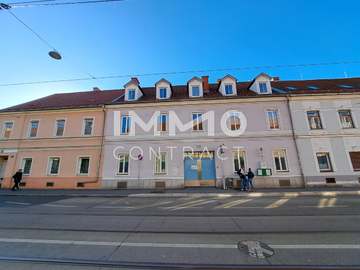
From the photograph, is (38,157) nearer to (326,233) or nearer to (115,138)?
(115,138)

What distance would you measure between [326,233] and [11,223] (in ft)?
32.2

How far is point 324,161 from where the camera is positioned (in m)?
15.6

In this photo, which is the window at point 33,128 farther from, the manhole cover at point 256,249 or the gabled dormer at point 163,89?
the manhole cover at point 256,249

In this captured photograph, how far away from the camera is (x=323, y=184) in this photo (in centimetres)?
1485

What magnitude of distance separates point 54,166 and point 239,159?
56.1ft

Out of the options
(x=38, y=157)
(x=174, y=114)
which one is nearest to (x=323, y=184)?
(x=174, y=114)

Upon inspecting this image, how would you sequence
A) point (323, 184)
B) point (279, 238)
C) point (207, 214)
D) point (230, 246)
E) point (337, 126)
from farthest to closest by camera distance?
1. point (337, 126)
2. point (323, 184)
3. point (207, 214)
4. point (279, 238)
5. point (230, 246)

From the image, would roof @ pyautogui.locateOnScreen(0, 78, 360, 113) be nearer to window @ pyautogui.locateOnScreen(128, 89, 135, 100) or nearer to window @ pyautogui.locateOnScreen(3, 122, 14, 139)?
window @ pyautogui.locateOnScreen(128, 89, 135, 100)

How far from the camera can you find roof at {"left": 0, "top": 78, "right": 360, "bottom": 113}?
17.5 meters

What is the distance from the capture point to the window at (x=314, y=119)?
1631 cm

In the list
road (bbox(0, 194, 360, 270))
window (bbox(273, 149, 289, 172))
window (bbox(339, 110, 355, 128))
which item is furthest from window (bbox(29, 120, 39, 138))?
window (bbox(339, 110, 355, 128))

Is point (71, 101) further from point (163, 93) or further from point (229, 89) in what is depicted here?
point (229, 89)

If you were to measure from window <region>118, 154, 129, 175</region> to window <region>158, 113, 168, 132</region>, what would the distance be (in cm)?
400

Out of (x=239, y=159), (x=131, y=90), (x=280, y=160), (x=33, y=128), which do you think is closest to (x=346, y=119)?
(x=280, y=160)
